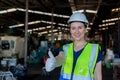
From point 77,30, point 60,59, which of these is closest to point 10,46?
point 60,59

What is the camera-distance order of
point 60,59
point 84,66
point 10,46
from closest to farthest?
1. point 84,66
2. point 60,59
3. point 10,46

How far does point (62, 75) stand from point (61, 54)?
159 mm

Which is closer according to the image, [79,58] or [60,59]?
[79,58]

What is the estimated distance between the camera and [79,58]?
1874 millimetres

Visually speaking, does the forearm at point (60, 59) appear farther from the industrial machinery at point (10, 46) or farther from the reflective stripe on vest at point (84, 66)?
the industrial machinery at point (10, 46)

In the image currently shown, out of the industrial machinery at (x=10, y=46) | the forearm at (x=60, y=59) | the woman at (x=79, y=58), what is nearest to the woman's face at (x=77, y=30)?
the woman at (x=79, y=58)

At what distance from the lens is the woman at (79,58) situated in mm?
1865

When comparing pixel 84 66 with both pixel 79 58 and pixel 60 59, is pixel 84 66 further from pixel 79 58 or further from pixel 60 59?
pixel 60 59

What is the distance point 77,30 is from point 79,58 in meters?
0.18

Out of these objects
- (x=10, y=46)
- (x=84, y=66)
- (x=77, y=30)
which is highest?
(x=77, y=30)

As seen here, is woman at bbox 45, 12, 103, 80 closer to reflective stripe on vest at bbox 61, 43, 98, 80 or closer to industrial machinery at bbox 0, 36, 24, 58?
reflective stripe on vest at bbox 61, 43, 98, 80

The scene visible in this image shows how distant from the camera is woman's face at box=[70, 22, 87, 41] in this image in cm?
191

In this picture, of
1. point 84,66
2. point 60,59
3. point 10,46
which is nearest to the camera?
point 84,66

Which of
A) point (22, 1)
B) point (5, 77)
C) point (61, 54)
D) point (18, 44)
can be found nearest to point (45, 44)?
point (18, 44)
